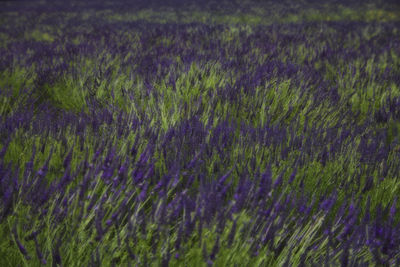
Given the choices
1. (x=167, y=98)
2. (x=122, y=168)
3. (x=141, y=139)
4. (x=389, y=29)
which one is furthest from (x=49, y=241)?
(x=389, y=29)

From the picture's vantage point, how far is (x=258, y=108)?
2.22m

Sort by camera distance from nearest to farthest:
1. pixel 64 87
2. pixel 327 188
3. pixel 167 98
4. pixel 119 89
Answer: pixel 327 188 → pixel 167 98 → pixel 119 89 → pixel 64 87

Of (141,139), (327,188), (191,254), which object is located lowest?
(327,188)

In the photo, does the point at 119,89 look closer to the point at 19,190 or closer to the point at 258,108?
the point at 258,108

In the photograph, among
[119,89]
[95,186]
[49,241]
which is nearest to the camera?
[49,241]

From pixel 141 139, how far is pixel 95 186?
43 cm

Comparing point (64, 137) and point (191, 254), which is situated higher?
point (64, 137)

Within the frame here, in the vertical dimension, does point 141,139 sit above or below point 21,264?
above

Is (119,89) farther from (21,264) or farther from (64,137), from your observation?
(21,264)

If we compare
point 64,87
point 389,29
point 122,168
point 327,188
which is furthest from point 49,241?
point 389,29

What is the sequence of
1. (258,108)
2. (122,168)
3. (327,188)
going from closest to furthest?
1. (122,168)
2. (327,188)
3. (258,108)

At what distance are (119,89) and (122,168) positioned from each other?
66.2 inches

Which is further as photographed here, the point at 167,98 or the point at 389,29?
the point at 389,29

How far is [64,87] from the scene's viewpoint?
3066 millimetres
